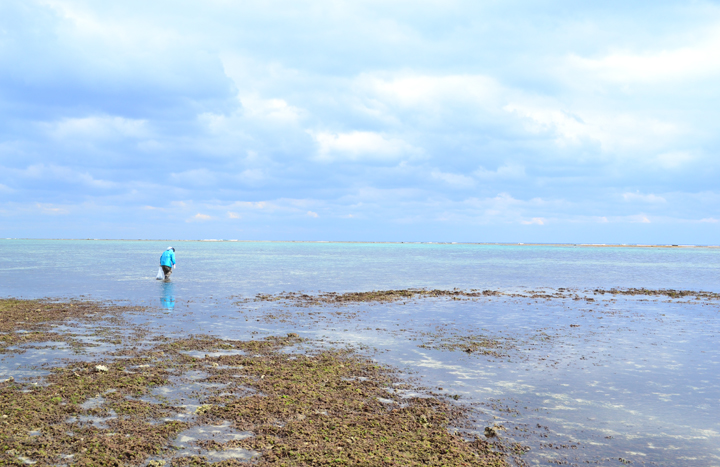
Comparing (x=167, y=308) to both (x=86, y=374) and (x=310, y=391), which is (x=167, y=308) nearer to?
(x=86, y=374)

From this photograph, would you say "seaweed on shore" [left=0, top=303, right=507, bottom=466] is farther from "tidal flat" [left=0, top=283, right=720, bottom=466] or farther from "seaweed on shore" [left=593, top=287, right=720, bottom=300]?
"seaweed on shore" [left=593, top=287, right=720, bottom=300]

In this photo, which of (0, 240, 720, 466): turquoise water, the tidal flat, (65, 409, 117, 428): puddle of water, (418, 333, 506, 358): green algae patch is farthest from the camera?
(418, 333, 506, 358): green algae patch

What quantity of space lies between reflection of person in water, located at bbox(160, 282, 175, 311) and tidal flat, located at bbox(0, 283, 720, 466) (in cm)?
198

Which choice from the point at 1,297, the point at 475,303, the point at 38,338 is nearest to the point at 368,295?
the point at 475,303

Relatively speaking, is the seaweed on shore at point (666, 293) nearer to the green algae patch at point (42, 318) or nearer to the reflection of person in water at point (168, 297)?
the reflection of person in water at point (168, 297)

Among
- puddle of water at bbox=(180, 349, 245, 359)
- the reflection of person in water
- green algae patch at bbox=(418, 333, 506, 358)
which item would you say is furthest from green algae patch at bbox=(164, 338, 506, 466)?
the reflection of person in water

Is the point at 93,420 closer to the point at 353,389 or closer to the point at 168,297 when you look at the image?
the point at 353,389

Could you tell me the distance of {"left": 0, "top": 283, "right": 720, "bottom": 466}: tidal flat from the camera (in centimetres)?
741

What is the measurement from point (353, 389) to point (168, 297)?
64.0 ft

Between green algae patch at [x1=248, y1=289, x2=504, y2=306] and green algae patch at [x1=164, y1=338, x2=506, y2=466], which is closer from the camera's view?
green algae patch at [x1=164, y1=338, x2=506, y2=466]

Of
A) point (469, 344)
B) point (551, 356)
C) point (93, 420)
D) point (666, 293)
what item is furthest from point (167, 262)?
point (666, 293)

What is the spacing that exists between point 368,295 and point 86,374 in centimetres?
1956

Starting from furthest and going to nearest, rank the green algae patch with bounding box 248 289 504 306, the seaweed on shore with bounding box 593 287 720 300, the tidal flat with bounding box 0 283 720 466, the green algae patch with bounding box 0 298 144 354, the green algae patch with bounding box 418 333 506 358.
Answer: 1. the seaweed on shore with bounding box 593 287 720 300
2. the green algae patch with bounding box 248 289 504 306
3. the green algae patch with bounding box 418 333 506 358
4. the green algae patch with bounding box 0 298 144 354
5. the tidal flat with bounding box 0 283 720 466

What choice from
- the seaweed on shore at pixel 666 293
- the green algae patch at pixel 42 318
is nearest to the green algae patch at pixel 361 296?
the green algae patch at pixel 42 318
